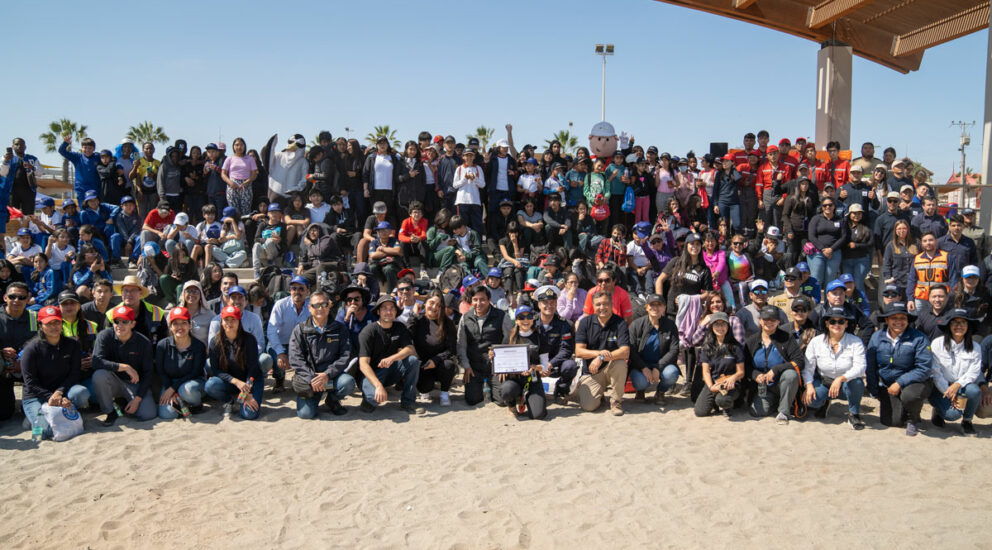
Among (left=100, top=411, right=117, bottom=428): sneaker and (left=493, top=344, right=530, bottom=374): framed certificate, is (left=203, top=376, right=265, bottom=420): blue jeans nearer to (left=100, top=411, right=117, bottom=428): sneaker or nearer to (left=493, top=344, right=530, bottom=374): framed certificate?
(left=100, top=411, right=117, bottom=428): sneaker

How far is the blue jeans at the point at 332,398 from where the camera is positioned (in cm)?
687

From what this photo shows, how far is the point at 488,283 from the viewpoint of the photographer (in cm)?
881

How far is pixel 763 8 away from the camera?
14.6m

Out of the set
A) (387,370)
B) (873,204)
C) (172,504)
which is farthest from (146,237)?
(873,204)

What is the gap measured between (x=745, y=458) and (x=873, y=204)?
22.9 feet

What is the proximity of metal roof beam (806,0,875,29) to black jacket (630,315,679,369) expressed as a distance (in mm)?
9221

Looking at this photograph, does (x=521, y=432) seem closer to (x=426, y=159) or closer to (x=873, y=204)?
(x=426, y=159)

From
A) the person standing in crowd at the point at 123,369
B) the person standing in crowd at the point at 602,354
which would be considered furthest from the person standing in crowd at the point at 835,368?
the person standing in crowd at the point at 123,369

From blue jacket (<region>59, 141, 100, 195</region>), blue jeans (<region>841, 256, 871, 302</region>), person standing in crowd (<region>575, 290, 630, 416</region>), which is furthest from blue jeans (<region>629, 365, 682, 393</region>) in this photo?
blue jacket (<region>59, 141, 100, 195</region>)

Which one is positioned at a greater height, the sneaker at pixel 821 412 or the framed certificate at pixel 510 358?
the framed certificate at pixel 510 358

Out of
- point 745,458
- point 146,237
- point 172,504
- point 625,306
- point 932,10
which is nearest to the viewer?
point 172,504

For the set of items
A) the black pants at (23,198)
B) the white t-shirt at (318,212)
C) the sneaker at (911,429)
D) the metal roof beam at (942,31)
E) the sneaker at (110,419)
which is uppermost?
the metal roof beam at (942,31)

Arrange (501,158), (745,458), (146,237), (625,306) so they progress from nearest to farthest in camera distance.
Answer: (745,458), (625,306), (146,237), (501,158)

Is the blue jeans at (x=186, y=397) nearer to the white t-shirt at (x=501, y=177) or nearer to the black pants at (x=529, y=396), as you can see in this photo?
the black pants at (x=529, y=396)
